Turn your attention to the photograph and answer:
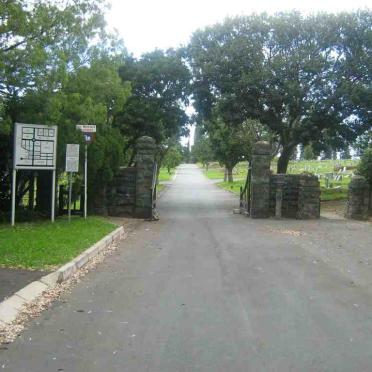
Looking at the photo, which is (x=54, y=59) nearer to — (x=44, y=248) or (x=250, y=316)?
(x=44, y=248)

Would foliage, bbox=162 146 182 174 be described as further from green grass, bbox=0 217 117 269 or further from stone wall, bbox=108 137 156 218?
green grass, bbox=0 217 117 269

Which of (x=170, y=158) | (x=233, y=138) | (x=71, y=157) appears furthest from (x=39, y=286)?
(x=170, y=158)

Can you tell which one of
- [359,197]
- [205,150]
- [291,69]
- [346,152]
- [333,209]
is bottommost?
[333,209]

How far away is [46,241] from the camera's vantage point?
11.6 meters

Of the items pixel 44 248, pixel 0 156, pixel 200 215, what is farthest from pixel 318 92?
pixel 44 248

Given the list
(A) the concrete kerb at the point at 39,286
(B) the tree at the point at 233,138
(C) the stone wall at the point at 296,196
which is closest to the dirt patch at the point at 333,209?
(C) the stone wall at the point at 296,196

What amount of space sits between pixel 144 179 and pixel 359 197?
27.1 feet

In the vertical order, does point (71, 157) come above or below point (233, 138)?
below

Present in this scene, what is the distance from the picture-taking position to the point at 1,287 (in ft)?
24.6

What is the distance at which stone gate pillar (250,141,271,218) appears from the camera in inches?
843

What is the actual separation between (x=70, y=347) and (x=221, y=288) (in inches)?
129

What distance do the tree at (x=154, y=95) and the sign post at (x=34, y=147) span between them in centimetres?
1217

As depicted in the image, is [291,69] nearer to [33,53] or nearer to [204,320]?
[33,53]

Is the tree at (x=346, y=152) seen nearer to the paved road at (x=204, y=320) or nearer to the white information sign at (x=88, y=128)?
the white information sign at (x=88, y=128)
